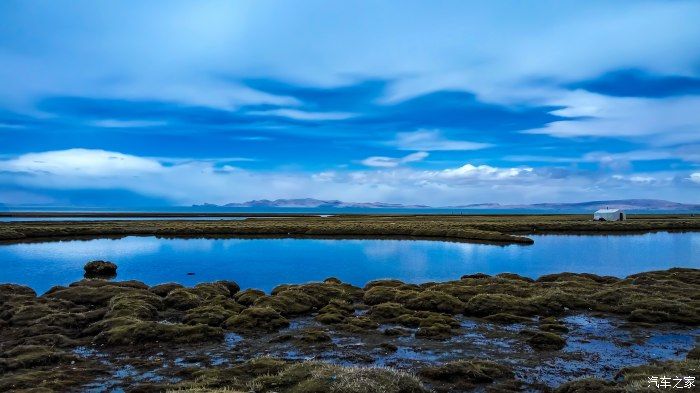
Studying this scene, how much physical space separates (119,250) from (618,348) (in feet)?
222

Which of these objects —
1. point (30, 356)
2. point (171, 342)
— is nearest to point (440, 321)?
point (171, 342)

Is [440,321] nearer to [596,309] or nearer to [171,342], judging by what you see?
[596,309]

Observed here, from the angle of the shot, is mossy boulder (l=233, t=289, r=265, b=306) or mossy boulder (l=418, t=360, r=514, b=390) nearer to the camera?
mossy boulder (l=418, t=360, r=514, b=390)

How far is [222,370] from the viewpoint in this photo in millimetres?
17547

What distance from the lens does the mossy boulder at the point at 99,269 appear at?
154 feet

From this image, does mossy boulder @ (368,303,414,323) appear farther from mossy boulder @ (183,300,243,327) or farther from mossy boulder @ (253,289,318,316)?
mossy boulder @ (183,300,243,327)

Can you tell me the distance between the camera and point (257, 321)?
1007 inches

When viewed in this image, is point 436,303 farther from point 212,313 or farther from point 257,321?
point 212,313

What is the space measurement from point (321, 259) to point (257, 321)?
106 ft

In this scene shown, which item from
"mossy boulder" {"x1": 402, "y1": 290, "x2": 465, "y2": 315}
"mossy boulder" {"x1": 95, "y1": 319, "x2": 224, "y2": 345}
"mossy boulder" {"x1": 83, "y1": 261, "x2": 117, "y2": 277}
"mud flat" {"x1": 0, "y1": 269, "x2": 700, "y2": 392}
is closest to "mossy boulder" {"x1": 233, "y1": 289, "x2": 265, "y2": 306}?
"mud flat" {"x1": 0, "y1": 269, "x2": 700, "y2": 392}

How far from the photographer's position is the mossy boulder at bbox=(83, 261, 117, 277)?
47062 mm

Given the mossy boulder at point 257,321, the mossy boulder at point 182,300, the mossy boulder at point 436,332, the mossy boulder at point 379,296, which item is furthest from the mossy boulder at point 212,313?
the mossy boulder at point 436,332

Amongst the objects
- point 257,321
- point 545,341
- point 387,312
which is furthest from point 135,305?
point 545,341

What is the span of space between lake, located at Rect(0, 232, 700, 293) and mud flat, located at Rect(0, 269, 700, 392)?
9.80m
